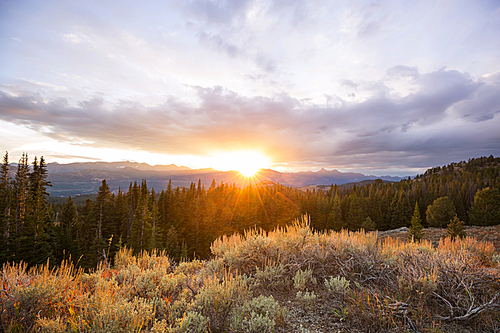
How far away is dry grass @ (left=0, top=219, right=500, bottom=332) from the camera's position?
3816 mm

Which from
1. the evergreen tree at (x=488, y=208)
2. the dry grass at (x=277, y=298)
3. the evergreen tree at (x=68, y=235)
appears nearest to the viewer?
the dry grass at (x=277, y=298)

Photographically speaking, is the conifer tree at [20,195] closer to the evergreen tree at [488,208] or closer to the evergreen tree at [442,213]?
the evergreen tree at [442,213]

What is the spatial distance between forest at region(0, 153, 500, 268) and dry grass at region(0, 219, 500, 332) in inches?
462

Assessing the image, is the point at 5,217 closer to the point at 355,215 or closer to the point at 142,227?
the point at 142,227

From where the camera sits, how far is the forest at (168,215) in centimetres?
3094

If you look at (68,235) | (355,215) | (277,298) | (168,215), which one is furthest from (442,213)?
(68,235)

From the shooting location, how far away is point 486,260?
7.61 metres

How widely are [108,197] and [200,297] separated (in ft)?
162

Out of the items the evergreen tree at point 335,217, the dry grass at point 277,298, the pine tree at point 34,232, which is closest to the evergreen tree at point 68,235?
the pine tree at point 34,232

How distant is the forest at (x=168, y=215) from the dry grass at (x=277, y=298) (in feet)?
38.5

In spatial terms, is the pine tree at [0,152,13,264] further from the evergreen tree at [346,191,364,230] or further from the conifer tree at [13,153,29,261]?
the evergreen tree at [346,191,364,230]

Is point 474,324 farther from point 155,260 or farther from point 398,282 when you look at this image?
point 155,260

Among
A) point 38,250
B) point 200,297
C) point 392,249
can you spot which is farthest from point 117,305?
point 38,250

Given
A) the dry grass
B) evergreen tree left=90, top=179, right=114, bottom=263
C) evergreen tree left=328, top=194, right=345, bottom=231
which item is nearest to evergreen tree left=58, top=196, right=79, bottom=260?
evergreen tree left=90, top=179, right=114, bottom=263
